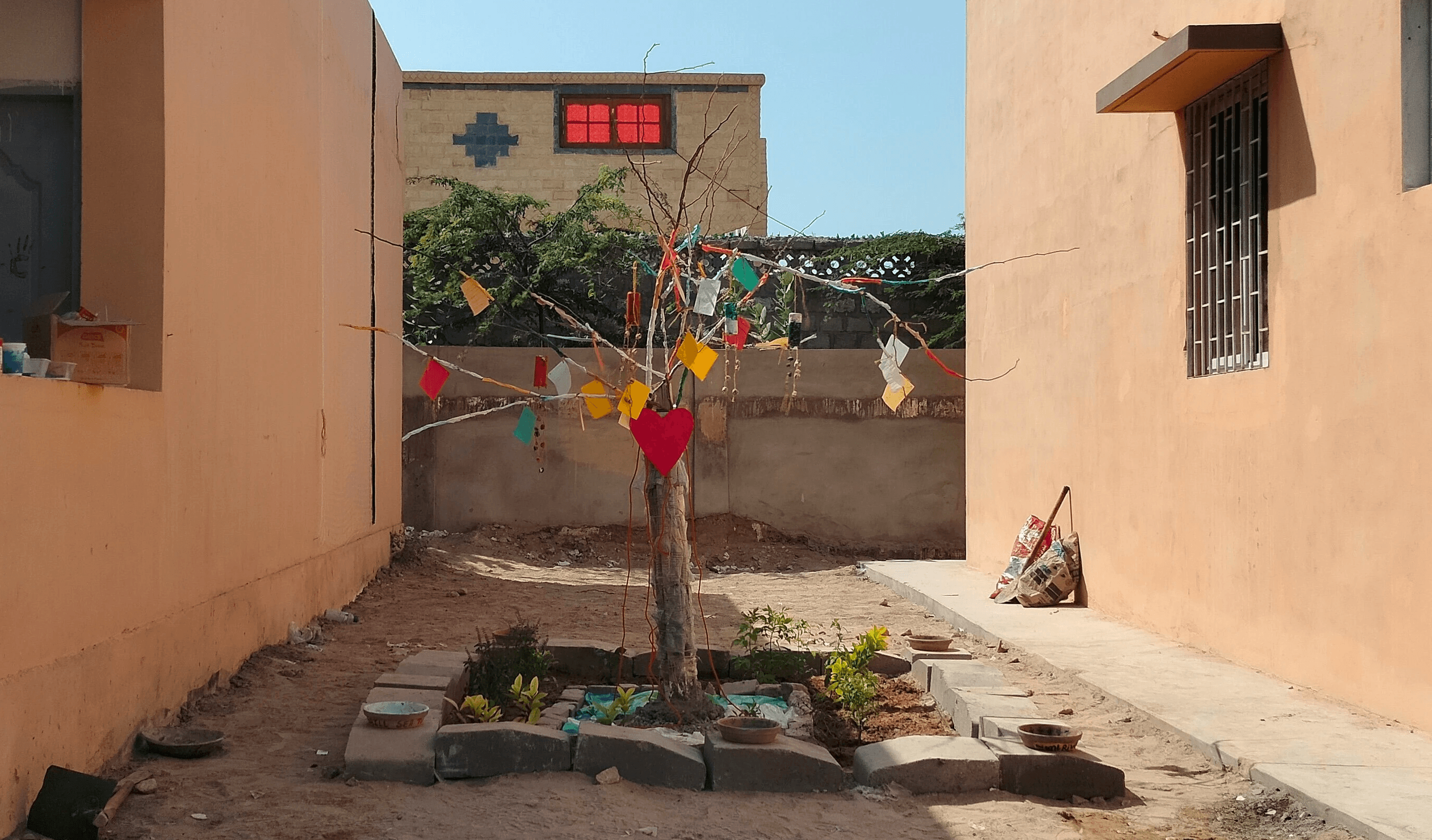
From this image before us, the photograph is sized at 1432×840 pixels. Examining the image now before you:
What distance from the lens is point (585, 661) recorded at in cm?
647

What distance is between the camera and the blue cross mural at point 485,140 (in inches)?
797

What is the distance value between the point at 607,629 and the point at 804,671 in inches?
94.5

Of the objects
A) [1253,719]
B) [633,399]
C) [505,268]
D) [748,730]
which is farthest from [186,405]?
[505,268]

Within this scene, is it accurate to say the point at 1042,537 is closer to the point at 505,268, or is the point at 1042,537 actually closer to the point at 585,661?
the point at 585,661

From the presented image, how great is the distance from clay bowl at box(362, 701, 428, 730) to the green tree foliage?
892 cm

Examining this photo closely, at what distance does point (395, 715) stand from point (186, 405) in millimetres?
1693

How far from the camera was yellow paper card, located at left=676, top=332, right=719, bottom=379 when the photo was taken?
16.0ft

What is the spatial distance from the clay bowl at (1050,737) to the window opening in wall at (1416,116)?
264cm

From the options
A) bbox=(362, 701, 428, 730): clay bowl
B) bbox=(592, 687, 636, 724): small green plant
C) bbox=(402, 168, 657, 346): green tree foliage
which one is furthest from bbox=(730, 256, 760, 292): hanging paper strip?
bbox=(402, 168, 657, 346): green tree foliage

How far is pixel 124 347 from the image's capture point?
4793 millimetres

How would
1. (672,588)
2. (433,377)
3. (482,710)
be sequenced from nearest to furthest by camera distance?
(482,710), (672,588), (433,377)

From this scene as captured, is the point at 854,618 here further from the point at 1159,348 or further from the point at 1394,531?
the point at 1394,531

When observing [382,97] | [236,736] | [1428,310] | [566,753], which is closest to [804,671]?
[566,753]

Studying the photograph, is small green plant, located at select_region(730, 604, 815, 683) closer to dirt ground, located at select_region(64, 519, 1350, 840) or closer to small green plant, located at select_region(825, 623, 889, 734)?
small green plant, located at select_region(825, 623, 889, 734)
